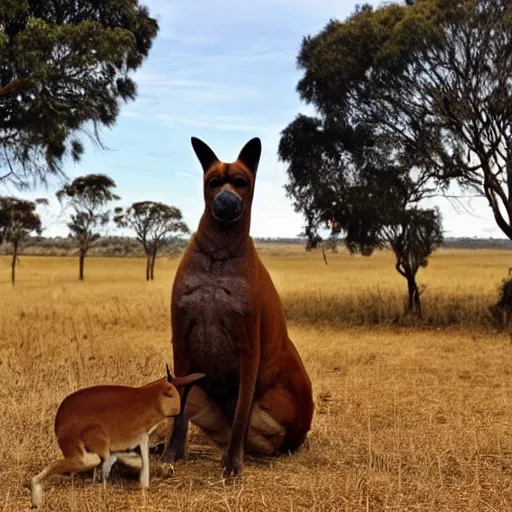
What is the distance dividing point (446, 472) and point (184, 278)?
2.29 metres

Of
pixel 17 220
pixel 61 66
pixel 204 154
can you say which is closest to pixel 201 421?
pixel 204 154

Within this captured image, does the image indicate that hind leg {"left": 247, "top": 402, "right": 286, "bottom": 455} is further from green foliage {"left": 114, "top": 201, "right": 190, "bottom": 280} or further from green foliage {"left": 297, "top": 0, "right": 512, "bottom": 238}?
green foliage {"left": 114, "top": 201, "right": 190, "bottom": 280}

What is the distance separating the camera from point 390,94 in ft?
52.7

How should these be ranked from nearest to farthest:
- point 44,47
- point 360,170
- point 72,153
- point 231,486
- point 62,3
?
point 231,486
point 44,47
point 62,3
point 72,153
point 360,170

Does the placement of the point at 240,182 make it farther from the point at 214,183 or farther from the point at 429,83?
the point at 429,83

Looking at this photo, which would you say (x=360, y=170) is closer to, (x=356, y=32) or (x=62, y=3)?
(x=356, y=32)

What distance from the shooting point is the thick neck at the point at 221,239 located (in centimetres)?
434

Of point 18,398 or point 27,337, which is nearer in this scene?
point 18,398

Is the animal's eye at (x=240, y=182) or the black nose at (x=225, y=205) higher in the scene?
the animal's eye at (x=240, y=182)

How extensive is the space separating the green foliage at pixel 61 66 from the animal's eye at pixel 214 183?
820 centimetres

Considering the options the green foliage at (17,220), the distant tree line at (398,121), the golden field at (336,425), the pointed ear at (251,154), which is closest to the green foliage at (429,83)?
the distant tree line at (398,121)

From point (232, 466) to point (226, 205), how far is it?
5.30 ft

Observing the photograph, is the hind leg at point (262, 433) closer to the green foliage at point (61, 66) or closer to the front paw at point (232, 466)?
the front paw at point (232, 466)

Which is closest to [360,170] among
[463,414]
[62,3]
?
[62,3]
